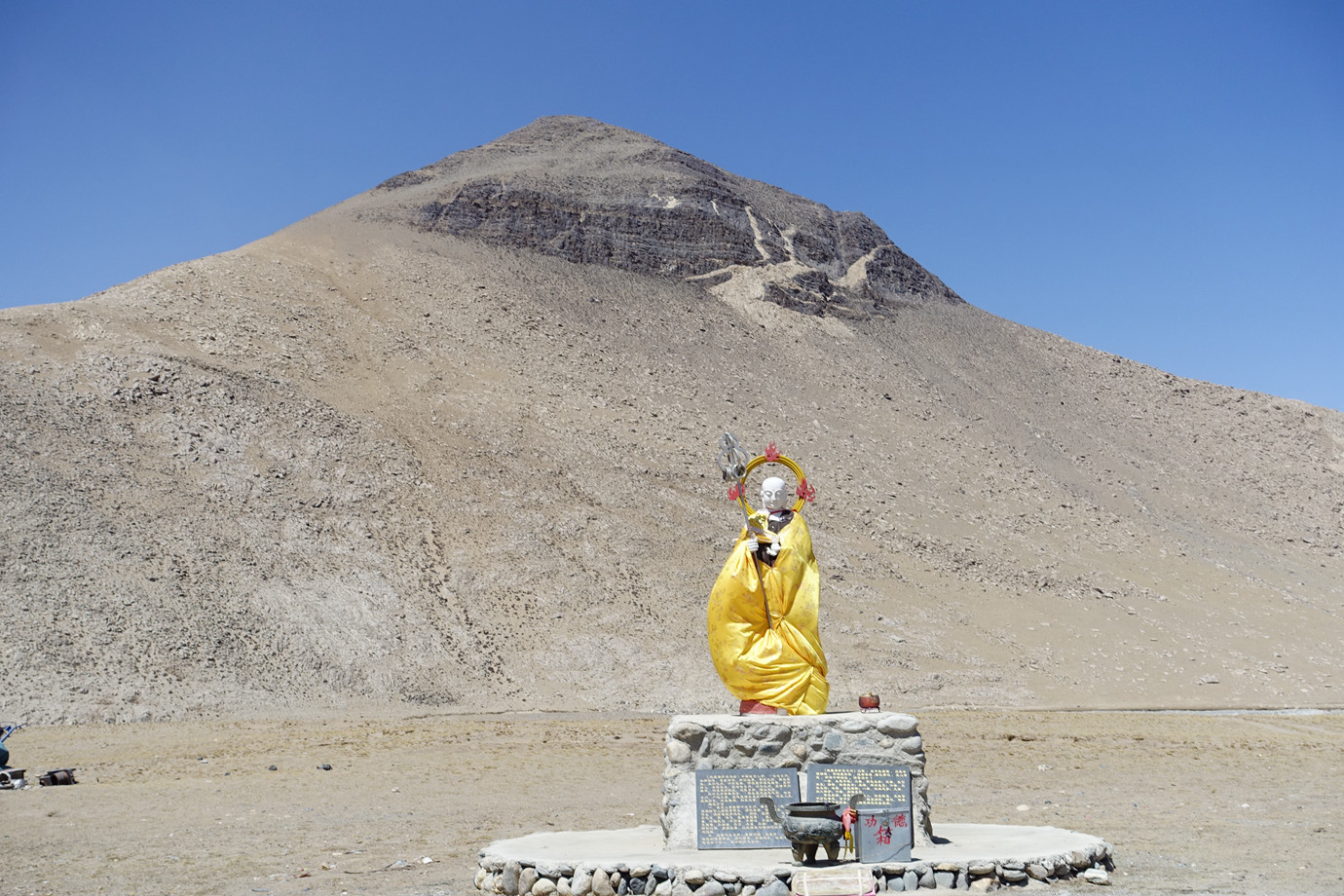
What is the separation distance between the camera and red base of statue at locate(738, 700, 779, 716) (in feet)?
35.1

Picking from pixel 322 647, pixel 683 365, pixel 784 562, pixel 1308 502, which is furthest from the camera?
pixel 1308 502

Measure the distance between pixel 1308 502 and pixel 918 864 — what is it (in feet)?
161

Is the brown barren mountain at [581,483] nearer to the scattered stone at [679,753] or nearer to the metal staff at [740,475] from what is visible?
the metal staff at [740,475]

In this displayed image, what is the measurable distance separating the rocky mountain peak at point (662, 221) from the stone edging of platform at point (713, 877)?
44.8 meters

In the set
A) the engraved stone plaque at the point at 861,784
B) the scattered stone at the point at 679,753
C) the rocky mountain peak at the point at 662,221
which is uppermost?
the rocky mountain peak at the point at 662,221

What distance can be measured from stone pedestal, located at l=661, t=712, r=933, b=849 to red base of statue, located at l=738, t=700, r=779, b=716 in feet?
1.32

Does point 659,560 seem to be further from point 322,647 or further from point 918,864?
point 918,864

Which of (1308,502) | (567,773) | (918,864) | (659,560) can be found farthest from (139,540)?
(1308,502)

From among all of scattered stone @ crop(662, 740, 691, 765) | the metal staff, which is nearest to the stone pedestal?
scattered stone @ crop(662, 740, 691, 765)

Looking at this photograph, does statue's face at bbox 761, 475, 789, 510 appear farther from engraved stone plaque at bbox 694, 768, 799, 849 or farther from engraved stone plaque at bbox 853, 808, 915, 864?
engraved stone plaque at bbox 853, 808, 915, 864

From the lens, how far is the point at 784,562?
1109 centimetres

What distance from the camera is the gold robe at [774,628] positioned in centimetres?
1084

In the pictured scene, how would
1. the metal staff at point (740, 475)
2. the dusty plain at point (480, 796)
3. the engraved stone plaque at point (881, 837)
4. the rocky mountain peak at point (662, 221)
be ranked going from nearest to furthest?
the engraved stone plaque at point (881, 837) → the dusty plain at point (480, 796) → the metal staff at point (740, 475) → the rocky mountain peak at point (662, 221)

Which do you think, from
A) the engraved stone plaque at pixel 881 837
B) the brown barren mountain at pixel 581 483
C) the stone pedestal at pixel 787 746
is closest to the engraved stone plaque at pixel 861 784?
the stone pedestal at pixel 787 746
